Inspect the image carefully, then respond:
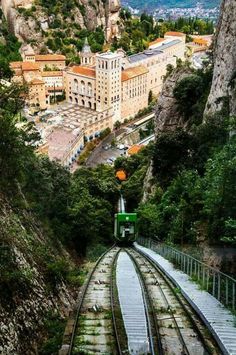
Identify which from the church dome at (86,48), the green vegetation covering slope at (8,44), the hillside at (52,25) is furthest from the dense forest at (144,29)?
the green vegetation covering slope at (8,44)

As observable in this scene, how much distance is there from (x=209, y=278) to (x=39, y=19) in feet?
340

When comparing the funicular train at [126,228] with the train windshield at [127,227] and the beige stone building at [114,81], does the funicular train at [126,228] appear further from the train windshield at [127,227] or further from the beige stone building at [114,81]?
the beige stone building at [114,81]

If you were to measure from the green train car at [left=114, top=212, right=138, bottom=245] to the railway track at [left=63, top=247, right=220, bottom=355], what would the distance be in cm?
1677

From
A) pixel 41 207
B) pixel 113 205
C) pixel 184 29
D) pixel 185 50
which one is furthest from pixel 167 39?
pixel 41 207

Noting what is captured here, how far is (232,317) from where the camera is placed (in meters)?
13.2

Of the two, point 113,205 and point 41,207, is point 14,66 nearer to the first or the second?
point 113,205

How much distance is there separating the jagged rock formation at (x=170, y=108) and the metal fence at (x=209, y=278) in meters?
22.0

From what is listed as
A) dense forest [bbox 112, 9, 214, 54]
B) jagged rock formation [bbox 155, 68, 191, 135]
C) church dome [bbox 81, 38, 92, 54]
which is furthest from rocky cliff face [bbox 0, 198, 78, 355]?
dense forest [bbox 112, 9, 214, 54]

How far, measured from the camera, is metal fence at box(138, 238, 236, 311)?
13.6 m

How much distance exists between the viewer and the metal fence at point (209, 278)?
44.5ft

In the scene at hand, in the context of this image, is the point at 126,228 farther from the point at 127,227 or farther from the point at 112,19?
the point at 112,19

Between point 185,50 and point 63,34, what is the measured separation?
1031 inches

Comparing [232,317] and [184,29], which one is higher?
[184,29]

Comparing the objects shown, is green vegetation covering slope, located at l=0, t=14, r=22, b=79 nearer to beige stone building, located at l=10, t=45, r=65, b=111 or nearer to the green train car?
beige stone building, located at l=10, t=45, r=65, b=111
